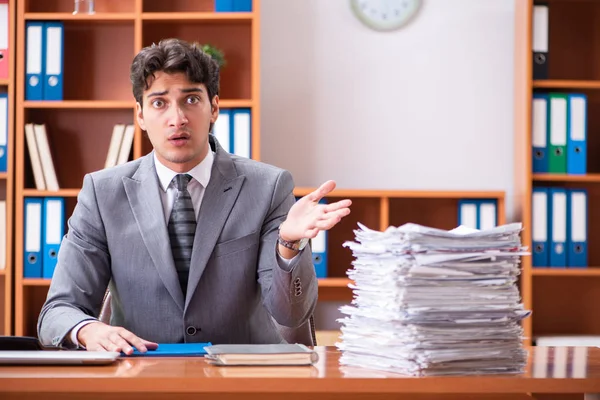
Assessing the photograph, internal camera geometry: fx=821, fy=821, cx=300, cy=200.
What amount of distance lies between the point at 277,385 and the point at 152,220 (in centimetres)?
88

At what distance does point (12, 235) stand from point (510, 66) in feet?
7.60

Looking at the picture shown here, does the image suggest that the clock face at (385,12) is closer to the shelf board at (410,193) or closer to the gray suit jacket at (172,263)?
the shelf board at (410,193)

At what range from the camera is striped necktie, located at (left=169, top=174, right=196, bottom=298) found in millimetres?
1968

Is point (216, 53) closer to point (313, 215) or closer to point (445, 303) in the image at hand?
point (313, 215)

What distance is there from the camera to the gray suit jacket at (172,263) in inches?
75.9

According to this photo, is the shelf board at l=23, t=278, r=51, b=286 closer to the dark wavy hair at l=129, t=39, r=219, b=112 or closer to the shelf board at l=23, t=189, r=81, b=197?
the shelf board at l=23, t=189, r=81, b=197

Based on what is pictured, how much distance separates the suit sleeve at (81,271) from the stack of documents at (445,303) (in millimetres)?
789

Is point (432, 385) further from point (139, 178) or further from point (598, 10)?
point (598, 10)

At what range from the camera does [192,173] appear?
2064 mm

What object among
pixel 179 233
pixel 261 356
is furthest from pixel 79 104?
pixel 261 356

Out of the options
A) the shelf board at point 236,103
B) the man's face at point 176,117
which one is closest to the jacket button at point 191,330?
the man's face at point 176,117

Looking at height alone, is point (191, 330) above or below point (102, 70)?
below

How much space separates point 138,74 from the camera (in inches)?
79.9

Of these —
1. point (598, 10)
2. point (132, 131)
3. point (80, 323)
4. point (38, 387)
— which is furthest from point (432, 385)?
point (598, 10)
